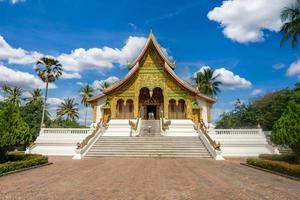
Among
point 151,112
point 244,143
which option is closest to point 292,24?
point 244,143

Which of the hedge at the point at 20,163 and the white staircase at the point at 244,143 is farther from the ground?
the white staircase at the point at 244,143

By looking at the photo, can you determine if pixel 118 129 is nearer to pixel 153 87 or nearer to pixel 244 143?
pixel 153 87

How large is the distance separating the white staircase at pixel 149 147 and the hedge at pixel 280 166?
499cm

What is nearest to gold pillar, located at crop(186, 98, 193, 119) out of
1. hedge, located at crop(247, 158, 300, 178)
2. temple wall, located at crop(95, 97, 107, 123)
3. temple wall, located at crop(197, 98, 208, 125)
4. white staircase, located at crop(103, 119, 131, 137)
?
temple wall, located at crop(197, 98, 208, 125)

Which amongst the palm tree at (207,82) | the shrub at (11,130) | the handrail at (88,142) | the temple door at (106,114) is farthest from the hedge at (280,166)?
the palm tree at (207,82)

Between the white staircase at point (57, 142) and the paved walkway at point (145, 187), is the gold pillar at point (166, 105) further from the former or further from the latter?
the paved walkway at point (145, 187)

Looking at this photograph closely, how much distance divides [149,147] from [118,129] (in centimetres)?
586

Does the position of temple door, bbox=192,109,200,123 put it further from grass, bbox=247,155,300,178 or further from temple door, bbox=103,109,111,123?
grass, bbox=247,155,300,178

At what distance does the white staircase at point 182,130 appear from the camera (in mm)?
21875

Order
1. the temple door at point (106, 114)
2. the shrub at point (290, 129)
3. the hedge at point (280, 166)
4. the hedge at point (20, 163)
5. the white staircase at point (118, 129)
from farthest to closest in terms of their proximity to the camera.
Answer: the temple door at point (106, 114) < the white staircase at point (118, 129) < the shrub at point (290, 129) < the hedge at point (20, 163) < the hedge at point (280, 166)

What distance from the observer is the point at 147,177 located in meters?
8.89

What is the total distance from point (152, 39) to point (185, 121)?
10.7m

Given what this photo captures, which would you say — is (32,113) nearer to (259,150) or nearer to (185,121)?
(185,121)

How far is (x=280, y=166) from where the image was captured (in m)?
9.93
